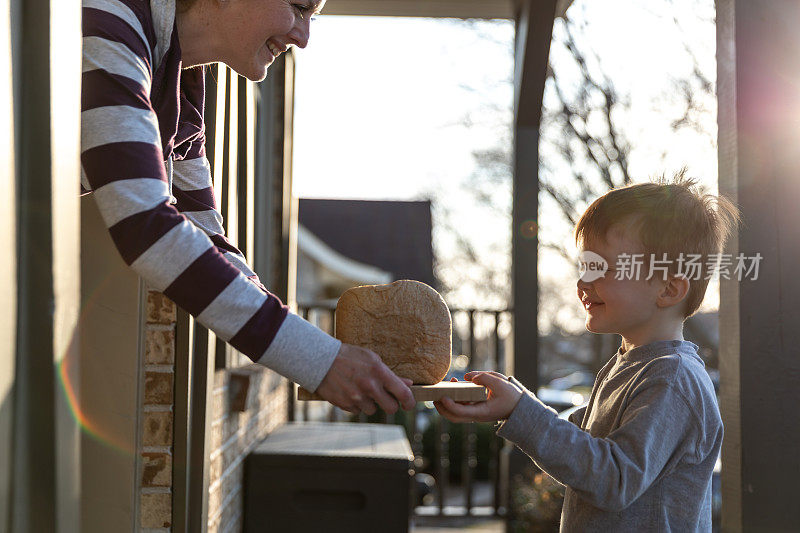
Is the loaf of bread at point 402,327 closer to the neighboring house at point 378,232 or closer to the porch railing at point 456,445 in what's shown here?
the porch railing at point 456,445

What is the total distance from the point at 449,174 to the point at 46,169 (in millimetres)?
13898

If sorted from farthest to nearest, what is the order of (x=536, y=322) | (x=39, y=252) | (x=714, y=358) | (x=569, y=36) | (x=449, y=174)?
(x=449, y=174) → (x=714, y=358) → (x=569, y=36) → (x=536, y=322) → (x=39, y=252)

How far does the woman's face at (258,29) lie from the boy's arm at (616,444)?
0.95 metres

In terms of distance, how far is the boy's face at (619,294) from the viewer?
5.52ft

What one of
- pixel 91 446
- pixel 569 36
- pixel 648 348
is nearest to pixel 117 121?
pixel 91 446

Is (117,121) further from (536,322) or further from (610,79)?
(610,79)

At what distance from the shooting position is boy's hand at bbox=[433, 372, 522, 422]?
1.55 metres

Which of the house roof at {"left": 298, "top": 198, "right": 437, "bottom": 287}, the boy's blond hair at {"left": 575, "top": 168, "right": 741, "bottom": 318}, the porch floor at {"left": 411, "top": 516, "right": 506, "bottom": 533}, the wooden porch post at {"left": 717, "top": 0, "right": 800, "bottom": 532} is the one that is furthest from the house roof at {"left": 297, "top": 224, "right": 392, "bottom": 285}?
the boy's blond hair at {"left": 575, "top": 168, "right": 741, "bottom": 318}

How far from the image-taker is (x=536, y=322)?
531 centimetres

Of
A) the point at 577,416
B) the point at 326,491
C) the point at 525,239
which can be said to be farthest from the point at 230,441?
the point at 525,239

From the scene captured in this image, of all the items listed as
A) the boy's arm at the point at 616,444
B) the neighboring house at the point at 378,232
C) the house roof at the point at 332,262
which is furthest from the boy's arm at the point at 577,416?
the neighboring house at the point at 378,232

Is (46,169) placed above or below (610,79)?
below

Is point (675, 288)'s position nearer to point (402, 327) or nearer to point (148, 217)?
point (402, 327)

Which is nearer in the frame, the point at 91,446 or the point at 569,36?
the point at 91,446
